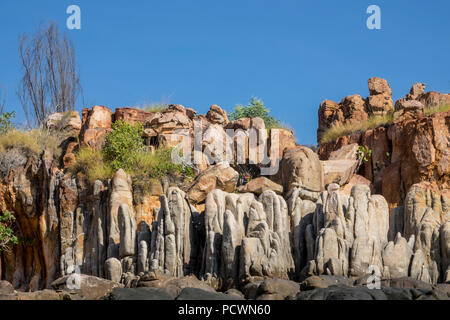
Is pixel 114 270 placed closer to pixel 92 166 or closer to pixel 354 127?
pixel 92 166

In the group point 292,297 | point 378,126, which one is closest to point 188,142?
point 378,126

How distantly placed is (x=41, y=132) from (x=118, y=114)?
305 cm

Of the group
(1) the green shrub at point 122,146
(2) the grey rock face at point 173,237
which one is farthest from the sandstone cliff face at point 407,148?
(1) the green shrub at point 122,146

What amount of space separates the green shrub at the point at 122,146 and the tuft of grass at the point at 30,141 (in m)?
2.86

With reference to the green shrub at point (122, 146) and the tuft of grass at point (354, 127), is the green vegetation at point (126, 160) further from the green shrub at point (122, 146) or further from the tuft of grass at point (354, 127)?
the tuft of grass at point (354, 127)

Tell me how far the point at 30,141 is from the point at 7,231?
356cm

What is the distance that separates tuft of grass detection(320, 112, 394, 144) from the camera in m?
36.1

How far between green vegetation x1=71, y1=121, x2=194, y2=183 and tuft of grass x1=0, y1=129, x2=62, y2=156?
2153mm

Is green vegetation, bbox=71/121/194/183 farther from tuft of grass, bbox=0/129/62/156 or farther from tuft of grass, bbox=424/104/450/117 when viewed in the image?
tuft of grass, bbox=424/104/450/117

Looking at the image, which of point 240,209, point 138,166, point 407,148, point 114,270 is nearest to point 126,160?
point 138,166

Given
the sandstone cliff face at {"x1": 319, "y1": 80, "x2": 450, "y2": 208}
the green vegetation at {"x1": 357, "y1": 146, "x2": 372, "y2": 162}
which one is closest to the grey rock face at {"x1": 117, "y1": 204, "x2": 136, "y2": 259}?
the sandstone cliff face at {"x1": 319, "y1": 80, "x2": 450, "y2": 208}

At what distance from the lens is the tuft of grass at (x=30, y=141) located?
3578 cm

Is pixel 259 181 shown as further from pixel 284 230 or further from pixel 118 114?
pixel 118 114

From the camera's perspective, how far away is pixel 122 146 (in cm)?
3391
